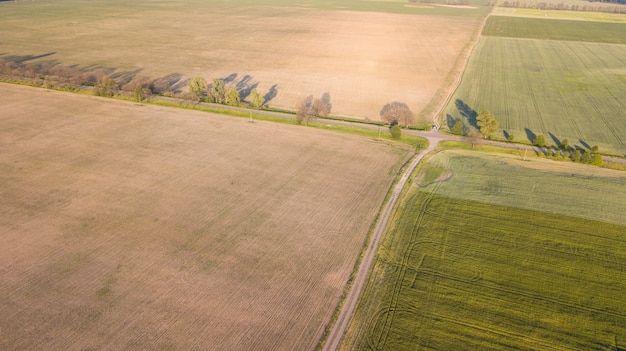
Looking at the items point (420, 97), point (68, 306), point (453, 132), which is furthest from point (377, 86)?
point (68, 306)

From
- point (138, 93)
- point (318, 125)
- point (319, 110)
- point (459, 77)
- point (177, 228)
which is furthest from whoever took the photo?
point (459, 77)

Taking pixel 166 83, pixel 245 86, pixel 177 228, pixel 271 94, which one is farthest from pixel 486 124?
pixel 166 83

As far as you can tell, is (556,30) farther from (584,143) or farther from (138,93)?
(138,93)

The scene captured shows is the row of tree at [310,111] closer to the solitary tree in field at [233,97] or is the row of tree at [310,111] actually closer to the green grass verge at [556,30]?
the solitary tree in field at [233,97]

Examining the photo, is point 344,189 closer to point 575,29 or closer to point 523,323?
point 523,323

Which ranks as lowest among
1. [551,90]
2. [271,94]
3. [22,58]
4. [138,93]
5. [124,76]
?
[551,90]

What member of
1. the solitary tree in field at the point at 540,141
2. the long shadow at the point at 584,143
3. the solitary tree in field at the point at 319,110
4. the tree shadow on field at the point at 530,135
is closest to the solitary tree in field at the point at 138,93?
the solitary tree in field at the point at 319,110

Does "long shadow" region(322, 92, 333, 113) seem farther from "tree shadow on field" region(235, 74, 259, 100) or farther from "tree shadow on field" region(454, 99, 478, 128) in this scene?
"tree shadow on field" region(454, 99, 478, 128)
